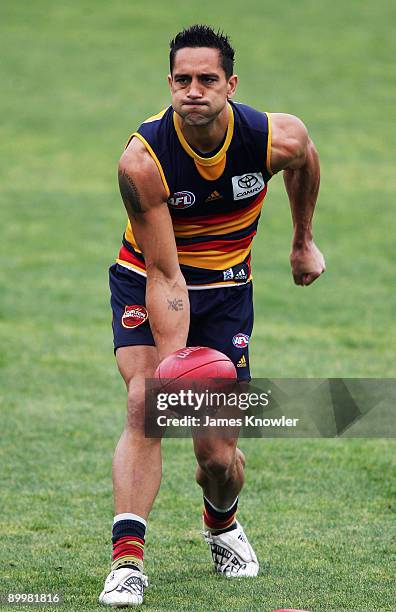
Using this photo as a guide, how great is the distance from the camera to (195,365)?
5.08 metres

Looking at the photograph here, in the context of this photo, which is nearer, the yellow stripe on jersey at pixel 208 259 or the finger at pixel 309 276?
the yellow stripe on jersey at pixel 208 259

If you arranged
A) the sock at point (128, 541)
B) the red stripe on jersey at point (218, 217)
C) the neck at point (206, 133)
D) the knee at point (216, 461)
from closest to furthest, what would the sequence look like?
the sock at point (128, 541) < the neck at point (206, 133) < the knee at point (216, 461) < the red stripe on jersey at point (218, 217)

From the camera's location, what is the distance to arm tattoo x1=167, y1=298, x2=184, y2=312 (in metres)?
5.43

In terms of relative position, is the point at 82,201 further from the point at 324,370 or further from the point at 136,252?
the point at 136,252

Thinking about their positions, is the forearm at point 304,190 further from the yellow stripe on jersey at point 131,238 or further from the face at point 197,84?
the yellow stripe on jersey at point 131,238

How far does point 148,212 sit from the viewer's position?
5434 millimetres

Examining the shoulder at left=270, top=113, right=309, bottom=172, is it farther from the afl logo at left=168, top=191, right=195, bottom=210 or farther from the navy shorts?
the navy shorts

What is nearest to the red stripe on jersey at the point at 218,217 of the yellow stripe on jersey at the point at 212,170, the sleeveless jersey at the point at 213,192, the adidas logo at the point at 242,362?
the sleeveless jersey at the point at 213,192

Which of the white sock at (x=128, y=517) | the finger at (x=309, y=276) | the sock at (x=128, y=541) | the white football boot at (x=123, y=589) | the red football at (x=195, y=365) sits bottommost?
the white football boot at (x=123, y=589)

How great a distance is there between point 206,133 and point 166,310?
2.66 feet

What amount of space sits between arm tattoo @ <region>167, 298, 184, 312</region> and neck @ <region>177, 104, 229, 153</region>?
69 cm

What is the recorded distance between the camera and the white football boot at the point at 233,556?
5.82m

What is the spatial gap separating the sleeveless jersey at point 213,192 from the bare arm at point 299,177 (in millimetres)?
87

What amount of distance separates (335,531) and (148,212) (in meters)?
2.16
